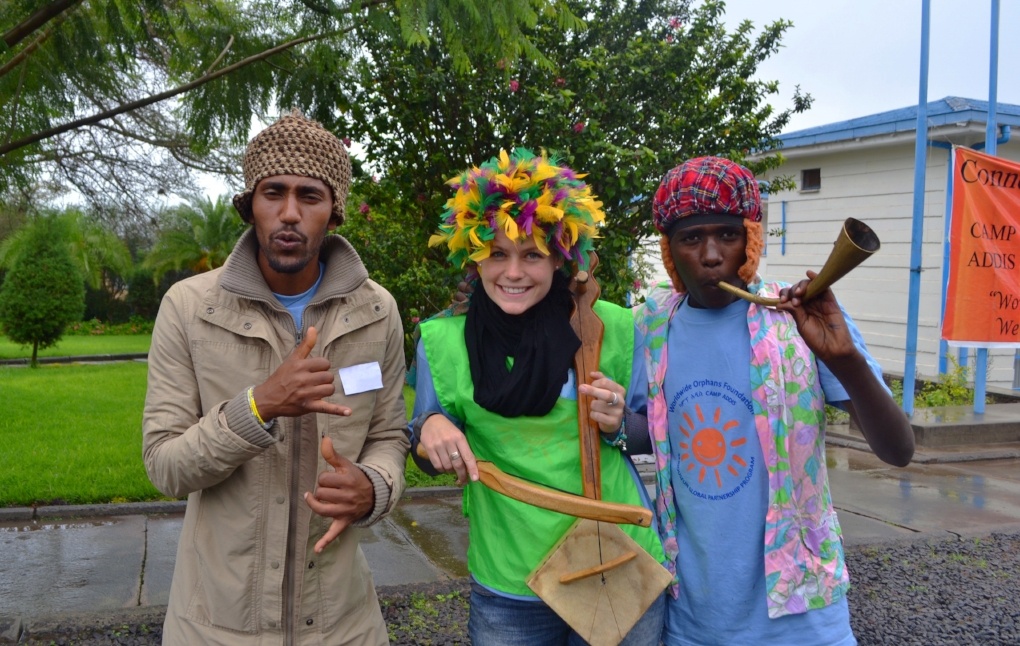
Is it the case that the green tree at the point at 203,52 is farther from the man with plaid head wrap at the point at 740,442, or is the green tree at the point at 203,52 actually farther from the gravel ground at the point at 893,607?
the gravel ground at the point at 893,607

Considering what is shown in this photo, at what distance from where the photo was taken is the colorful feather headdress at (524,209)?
2.12 m

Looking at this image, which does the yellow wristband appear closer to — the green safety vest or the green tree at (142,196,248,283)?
the green safety vest

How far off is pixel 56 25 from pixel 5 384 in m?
9.19

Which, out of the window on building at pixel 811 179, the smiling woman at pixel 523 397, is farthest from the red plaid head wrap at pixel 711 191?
the window on building at pixel 811 179

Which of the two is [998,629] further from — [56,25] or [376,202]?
[56,25]

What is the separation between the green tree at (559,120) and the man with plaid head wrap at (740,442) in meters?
3.05

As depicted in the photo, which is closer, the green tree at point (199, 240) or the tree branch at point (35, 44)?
the tree branch at point (35, 44)

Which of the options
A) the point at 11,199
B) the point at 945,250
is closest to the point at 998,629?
the point at 11,199

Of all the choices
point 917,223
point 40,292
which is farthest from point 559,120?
point 40,292

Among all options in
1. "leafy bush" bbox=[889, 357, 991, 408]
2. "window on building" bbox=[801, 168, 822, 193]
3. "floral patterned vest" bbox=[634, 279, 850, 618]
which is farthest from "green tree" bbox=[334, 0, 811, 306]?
"window on building" bbox=[801, 168, 822, 193]

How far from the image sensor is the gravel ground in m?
3.88

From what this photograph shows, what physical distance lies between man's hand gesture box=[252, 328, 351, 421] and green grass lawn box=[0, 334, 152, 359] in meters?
17.5

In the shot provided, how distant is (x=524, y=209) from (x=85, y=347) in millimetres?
21614

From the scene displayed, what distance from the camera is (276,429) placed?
6.22ft
